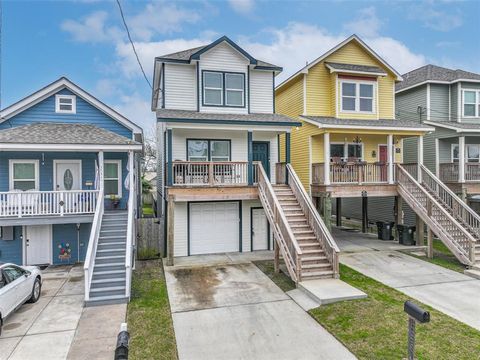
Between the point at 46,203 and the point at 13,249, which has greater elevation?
the point at 46,203

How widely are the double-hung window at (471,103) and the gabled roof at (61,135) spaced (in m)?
18.5

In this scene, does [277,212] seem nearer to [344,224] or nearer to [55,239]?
[55,239]

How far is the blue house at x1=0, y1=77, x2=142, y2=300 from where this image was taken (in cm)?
1220

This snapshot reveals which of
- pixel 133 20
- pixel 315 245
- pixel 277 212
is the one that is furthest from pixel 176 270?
A: pixel 133 20

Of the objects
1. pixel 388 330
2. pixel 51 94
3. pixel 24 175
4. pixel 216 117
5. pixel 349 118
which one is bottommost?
pixel 388 330

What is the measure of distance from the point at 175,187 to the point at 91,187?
3.95 meters

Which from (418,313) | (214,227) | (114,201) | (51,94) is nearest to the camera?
(418,313)

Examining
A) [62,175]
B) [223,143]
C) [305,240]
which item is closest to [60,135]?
[62,175]

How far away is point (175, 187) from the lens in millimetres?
13258

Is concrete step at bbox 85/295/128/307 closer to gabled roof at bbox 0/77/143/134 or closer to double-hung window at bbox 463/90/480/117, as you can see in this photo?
gabled roof at bbox 0/77/143/134

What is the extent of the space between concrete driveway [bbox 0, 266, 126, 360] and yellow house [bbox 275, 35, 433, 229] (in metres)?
10.6

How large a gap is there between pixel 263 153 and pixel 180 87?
16.5 ft

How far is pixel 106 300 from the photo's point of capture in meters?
9.26

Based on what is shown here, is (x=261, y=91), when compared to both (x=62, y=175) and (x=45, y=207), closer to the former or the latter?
(x=62, y=175)
